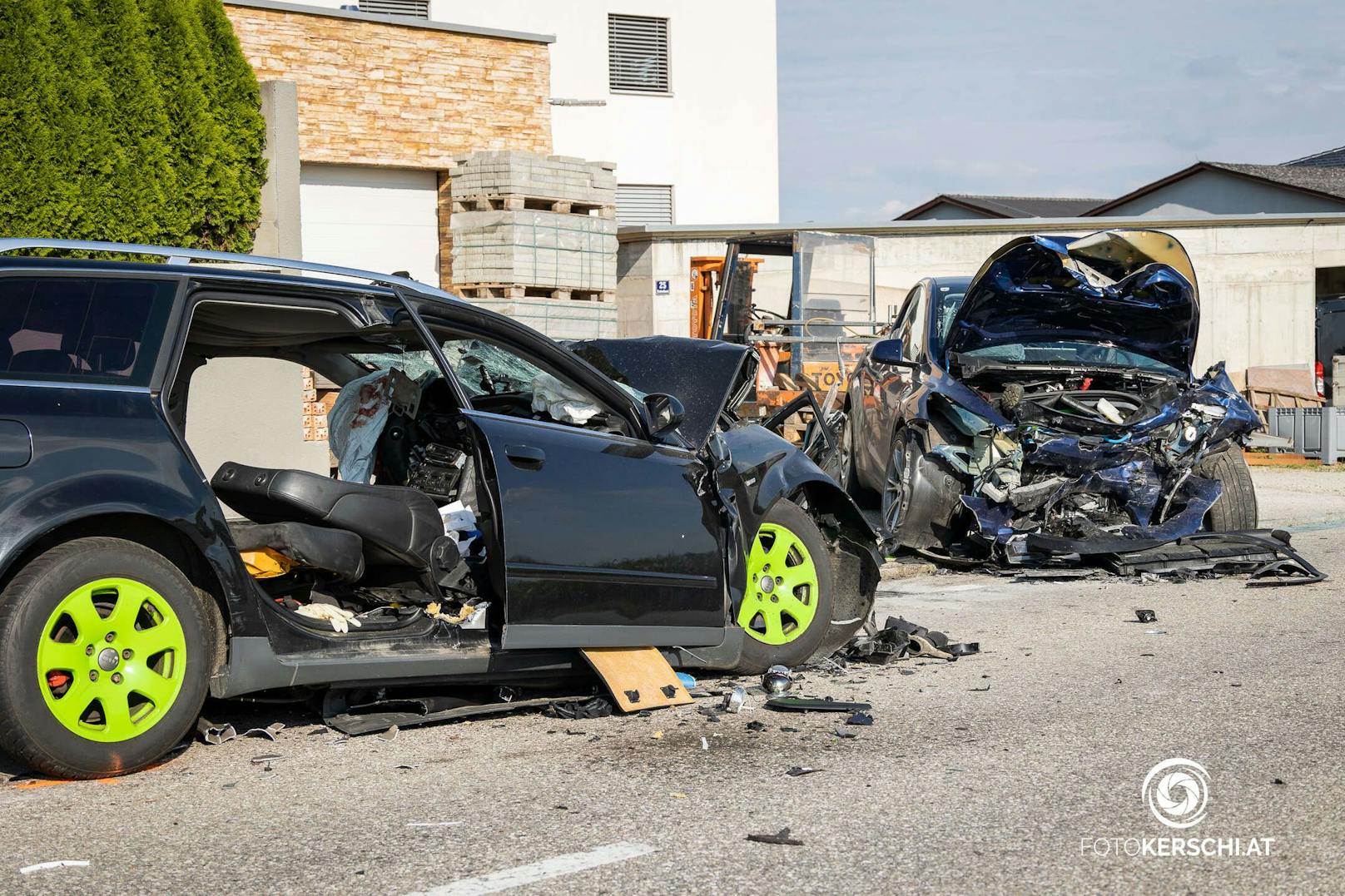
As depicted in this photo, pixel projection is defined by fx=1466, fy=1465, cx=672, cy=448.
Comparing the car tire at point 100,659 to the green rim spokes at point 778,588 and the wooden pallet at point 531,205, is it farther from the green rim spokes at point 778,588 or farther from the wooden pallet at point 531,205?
the wooden pallet at point 531,205

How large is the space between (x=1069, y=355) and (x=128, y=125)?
25.5ft

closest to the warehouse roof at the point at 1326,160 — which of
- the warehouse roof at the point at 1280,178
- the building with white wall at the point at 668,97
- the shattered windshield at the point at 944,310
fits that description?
the warehouse roof at the point at 1280,178

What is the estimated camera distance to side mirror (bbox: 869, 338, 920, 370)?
10.4m

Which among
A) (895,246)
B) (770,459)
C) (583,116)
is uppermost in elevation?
(583,116)

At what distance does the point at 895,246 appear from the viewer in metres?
26.8

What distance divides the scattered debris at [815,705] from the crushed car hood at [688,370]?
1.13 m

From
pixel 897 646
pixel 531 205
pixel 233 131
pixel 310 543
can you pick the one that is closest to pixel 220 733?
pixel 310 543

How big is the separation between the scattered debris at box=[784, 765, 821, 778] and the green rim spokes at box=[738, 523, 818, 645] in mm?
1506

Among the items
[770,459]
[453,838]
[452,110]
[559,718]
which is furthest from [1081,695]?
[452,110]

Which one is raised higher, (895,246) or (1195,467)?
(895,246)

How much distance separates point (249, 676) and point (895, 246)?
22959mm

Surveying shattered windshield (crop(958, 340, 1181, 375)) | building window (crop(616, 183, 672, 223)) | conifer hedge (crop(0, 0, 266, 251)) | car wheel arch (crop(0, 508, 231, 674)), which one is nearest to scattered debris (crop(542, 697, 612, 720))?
car wheel arch (crop(0, 508, 231, 674))

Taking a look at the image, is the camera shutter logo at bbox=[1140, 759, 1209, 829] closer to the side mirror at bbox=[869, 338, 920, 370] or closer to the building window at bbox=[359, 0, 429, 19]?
the side mirror at bbox=[869, 338, 920, 370]

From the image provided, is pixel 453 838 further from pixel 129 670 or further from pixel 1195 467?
pixel 1195 467
